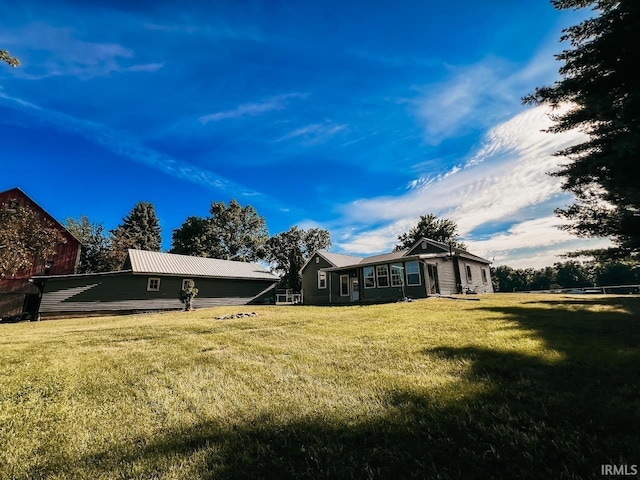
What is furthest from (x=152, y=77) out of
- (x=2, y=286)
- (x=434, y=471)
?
(x=2, y=286)

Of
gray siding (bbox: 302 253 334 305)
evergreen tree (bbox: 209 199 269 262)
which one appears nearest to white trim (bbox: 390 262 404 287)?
gray siding (bbox: 302 253 334 305)

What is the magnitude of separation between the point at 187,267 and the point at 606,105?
88.1 feet

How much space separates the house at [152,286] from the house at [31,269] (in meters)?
4.01

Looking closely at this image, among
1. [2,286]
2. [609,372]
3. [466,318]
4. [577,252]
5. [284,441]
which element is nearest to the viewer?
[284,441]

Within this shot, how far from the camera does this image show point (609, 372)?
12.7 feet

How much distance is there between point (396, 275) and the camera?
70.5ft

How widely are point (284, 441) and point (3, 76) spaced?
1546 cm

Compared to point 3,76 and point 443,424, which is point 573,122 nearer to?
point 443,424

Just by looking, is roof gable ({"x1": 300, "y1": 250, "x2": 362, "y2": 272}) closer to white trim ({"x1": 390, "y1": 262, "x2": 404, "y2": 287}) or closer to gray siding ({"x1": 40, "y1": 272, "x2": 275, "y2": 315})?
white trim ({"x1": 390, "y1": 262, "x2": 404, "y2": 287})

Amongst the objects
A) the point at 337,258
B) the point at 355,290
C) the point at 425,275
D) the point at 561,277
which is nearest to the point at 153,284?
the point at 337,258

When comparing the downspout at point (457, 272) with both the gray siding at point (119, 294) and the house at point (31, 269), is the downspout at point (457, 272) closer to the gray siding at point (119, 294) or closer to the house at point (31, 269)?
the gray siding at point (119, 294)

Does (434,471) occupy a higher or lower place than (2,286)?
lower

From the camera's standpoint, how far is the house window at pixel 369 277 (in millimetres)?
22812

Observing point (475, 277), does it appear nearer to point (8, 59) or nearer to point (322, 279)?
point (322, 279)
